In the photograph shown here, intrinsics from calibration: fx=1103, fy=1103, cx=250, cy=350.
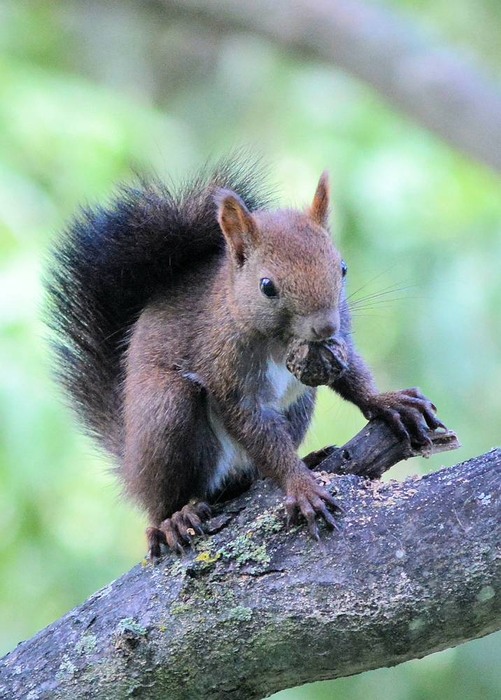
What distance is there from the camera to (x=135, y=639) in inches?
100

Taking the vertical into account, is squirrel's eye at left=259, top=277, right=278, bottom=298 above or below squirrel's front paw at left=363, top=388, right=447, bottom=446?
above

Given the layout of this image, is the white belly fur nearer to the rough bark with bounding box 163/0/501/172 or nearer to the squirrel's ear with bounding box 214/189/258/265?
the squirrel's ear with bounding box 214/189/258/265

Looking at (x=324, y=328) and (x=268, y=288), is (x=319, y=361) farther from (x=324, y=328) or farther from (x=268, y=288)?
(x=268, y=288)

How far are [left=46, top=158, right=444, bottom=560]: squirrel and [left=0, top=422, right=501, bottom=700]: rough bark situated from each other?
108 millimetres

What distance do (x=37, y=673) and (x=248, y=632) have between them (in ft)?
1.84

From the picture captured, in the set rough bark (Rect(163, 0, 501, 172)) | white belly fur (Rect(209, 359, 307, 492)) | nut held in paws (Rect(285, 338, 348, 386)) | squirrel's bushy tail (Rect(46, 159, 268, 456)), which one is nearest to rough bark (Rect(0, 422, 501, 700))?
nut held in paws (Rect(285, 338, 348, 386))

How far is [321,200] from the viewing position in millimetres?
3223

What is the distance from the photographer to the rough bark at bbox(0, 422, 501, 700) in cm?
225

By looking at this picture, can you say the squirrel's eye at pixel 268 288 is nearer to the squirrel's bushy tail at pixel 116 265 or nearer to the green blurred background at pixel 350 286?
the squirrel's bushy tail at pixel 116 265

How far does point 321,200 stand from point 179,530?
1060 mm

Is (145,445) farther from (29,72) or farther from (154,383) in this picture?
(29,72)

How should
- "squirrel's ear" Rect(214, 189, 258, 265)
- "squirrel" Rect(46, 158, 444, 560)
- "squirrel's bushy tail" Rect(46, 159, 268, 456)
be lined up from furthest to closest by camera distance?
"squirrel's bushy tail" Rect(46, 159, 268, 456) → "squirrel's ear" Rect(214, 189, 258, 265) → "squirrel" Rect(46, 158, 444, 560)

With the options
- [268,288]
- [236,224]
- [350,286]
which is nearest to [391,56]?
[350,286]

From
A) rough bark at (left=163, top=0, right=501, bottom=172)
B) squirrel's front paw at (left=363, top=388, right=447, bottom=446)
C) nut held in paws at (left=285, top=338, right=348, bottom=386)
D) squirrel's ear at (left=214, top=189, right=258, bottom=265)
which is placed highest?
rough bark at (left=163, top=0, right=501, bottom=172)
